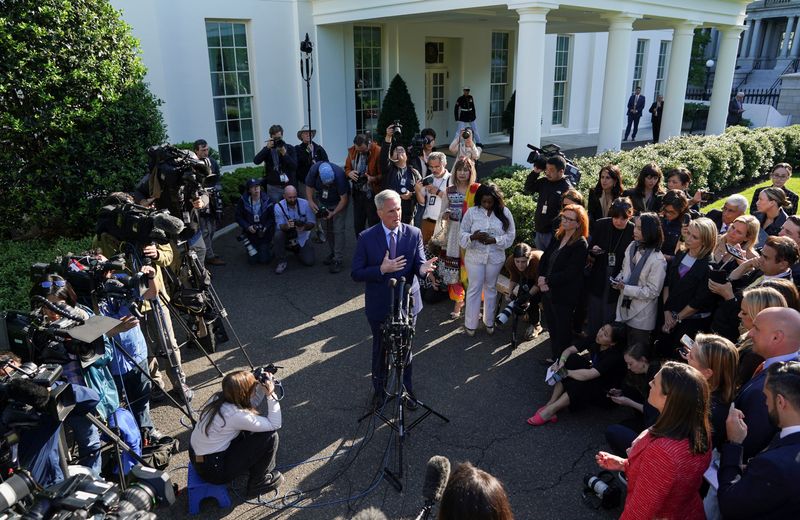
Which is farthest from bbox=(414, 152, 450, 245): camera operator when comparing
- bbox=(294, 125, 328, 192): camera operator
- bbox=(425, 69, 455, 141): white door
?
bbox=(425, 69, 455, 141): white door

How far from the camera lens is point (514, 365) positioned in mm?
5961

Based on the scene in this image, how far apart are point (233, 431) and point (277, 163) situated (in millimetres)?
6417

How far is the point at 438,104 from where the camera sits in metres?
18.0

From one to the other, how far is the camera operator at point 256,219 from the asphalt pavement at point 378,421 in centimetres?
148

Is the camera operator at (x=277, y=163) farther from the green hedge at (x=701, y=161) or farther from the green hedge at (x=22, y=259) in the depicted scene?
the green hedge at (x=701, y=161)

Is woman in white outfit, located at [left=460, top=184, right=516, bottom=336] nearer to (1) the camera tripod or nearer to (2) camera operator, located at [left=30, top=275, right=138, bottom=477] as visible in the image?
(1) the camera tripod

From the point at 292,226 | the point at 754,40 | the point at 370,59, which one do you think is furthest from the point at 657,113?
the point at 754,40

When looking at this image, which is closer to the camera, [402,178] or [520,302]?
[520,302]

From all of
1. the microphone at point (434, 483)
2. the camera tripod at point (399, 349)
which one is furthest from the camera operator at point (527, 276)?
the microphone at point (434, 483)

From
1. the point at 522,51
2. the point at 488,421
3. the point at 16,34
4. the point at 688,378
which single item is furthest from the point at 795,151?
the point at 16,34

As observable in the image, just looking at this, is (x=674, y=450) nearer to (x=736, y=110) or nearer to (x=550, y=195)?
(x=550, y=195)

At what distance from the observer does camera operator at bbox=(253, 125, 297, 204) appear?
939 centimetres

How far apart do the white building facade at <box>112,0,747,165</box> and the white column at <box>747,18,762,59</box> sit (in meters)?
30.0

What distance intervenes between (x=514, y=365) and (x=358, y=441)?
2075mm
